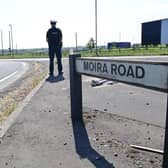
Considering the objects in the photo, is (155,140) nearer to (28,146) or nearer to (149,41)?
(28,146)

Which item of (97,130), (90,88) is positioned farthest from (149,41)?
(97,130)

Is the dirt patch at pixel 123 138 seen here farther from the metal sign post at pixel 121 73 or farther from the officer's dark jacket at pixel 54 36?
the officer's dark jacket at pixel 54 36

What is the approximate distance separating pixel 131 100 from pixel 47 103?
1852mm

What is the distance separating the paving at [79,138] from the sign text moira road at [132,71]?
2.91 ft

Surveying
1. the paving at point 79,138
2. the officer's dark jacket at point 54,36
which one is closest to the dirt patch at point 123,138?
the paving at point 79,138

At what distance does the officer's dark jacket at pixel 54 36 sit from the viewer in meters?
11.9


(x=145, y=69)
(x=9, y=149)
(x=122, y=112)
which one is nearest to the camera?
(x=145, y=69)

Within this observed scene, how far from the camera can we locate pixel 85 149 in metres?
4.16

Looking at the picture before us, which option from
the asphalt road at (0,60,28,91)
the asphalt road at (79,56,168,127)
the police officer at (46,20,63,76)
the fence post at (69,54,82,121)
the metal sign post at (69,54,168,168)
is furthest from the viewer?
the asphalt road at (0,60,28,91)

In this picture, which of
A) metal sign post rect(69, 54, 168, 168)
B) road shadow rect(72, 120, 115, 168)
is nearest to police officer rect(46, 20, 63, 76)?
metal sign post rect(69, 54, 168, 168)

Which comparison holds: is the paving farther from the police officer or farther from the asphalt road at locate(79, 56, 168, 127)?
the police officer

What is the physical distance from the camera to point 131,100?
7.17 m

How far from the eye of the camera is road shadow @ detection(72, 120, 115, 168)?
3.69m

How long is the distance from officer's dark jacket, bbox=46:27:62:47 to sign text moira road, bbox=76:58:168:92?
6.97 m
